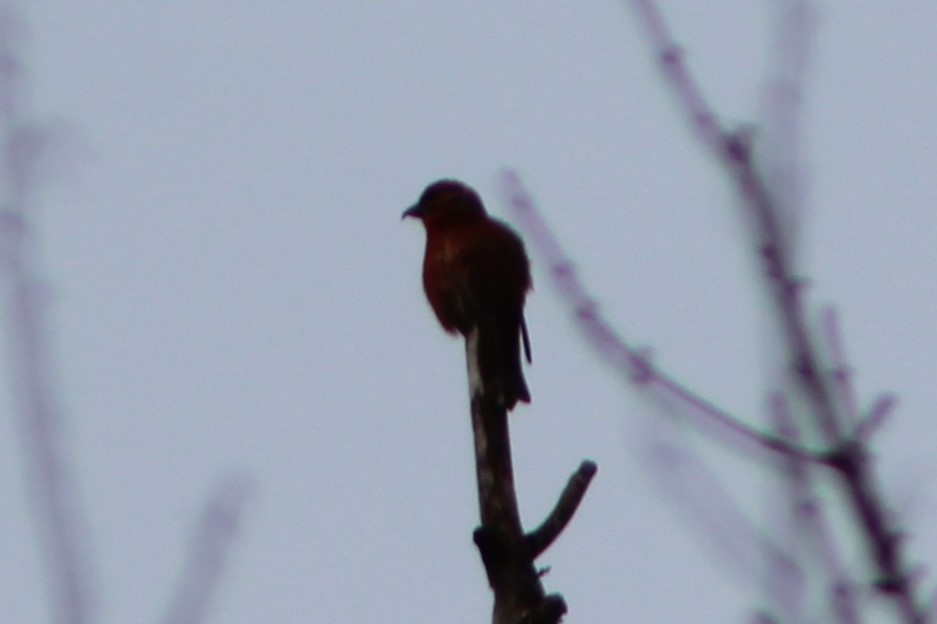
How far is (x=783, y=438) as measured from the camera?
63.9 inches

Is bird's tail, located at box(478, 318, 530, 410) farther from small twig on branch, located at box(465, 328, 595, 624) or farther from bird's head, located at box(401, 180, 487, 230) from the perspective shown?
bird's head, located at box(401, 180, 487, 230)

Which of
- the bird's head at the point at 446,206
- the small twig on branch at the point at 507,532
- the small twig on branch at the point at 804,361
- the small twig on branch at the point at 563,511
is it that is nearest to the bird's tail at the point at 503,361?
the small twig on branch at the point at 507,532

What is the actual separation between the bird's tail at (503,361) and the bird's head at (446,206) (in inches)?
34.0

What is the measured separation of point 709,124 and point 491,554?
159cm

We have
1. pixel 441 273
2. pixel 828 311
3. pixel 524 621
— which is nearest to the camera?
pixel 828 311

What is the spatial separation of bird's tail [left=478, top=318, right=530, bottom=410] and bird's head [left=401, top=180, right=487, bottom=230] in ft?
2.83

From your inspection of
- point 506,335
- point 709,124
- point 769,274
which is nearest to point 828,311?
point 769,274

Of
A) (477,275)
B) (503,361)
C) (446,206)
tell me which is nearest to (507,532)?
(503,361)

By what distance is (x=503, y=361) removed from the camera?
175 inches

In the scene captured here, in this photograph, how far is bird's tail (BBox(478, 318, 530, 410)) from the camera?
398cm

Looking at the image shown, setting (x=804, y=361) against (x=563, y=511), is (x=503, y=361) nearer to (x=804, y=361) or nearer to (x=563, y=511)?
(x=563, y=511)

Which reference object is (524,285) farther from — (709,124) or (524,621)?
(709,124)

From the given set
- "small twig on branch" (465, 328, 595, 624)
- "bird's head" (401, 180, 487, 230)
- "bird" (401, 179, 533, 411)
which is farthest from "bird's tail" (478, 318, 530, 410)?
"bird's head" (401, 180, 487, 230)

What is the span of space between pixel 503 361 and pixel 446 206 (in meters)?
2.45
